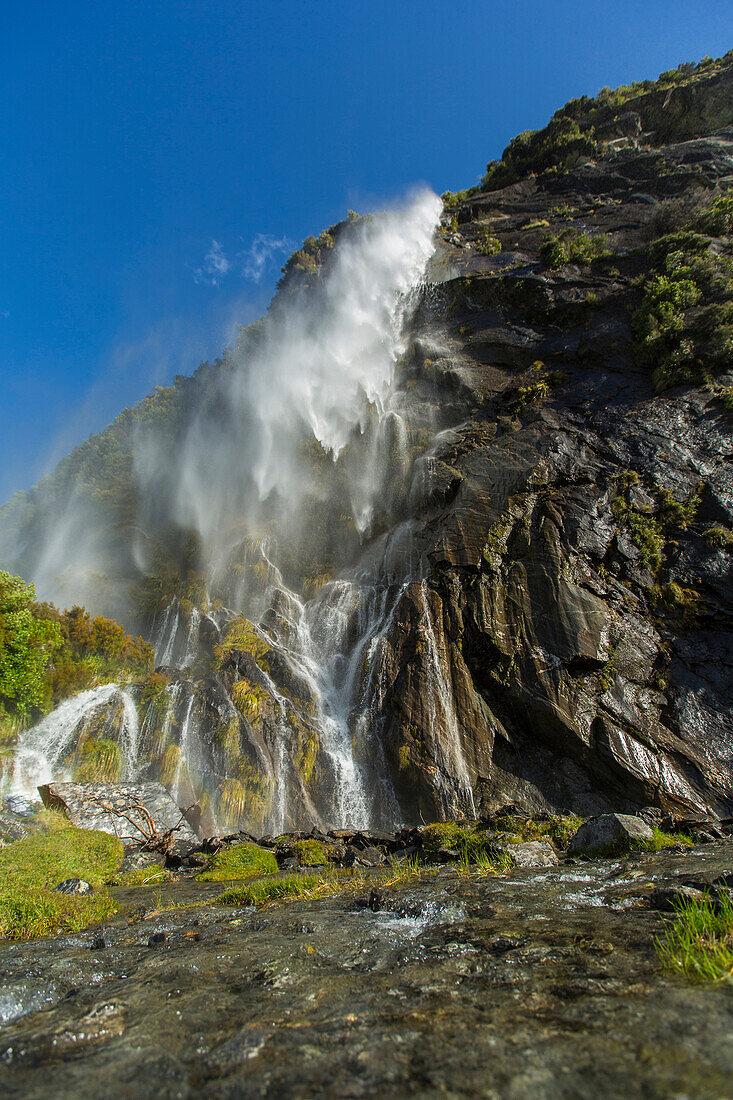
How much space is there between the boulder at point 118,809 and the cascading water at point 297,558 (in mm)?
2133

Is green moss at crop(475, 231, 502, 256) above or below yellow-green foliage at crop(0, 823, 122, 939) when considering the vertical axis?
above

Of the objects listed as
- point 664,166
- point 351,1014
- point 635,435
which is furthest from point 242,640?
point 664,166

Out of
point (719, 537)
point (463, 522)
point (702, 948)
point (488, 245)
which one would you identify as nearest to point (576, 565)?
point (463, 522)

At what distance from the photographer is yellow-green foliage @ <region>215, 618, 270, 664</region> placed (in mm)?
21561

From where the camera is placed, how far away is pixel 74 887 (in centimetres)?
773

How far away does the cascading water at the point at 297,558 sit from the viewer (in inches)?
661

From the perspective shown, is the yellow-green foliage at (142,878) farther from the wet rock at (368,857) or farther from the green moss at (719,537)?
the green moss at (719,537)

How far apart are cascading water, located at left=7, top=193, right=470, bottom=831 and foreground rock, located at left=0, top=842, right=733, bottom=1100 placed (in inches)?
478

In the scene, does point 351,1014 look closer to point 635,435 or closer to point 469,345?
point 635,435

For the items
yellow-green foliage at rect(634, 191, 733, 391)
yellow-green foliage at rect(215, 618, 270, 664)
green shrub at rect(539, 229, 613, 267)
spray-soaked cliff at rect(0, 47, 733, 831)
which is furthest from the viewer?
green shrub at rect(539, 229, 613, 267)

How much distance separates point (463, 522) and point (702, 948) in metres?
19.7

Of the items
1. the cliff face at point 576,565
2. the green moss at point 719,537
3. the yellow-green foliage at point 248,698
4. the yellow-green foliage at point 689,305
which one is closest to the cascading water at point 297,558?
the yellow-green foliage at point 248,698

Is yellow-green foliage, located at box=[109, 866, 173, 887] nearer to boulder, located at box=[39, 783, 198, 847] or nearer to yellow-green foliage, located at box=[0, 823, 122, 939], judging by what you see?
yellow-green foliage, located at box=[0, 823, 122, 939]

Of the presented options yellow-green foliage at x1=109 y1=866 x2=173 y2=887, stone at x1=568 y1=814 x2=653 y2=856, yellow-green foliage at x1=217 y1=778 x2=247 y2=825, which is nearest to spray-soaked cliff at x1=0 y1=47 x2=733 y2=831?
yellow-green foliage at x1=217 y1=778 x2=247 y2=825
